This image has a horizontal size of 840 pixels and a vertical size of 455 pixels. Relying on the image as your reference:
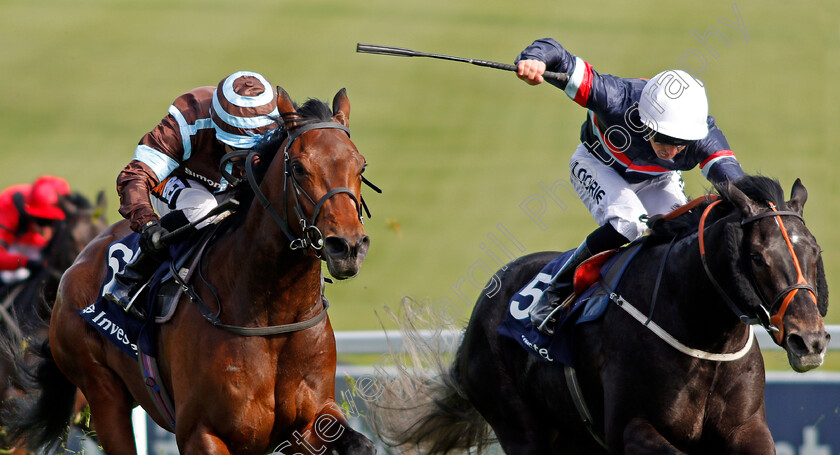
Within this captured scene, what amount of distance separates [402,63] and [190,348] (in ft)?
38.9

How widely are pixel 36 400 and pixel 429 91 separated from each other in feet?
32.9

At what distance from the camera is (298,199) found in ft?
10.7

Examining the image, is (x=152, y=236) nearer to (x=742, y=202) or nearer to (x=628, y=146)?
(x=628, y=146)

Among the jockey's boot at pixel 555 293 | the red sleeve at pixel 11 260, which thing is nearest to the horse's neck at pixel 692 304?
the jockey's boot at pixel 555 293

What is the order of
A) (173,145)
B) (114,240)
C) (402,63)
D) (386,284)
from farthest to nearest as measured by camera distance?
(402,63), (386,284), (114,240), (173,145)

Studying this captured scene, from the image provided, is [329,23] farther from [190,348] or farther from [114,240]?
[190,348]

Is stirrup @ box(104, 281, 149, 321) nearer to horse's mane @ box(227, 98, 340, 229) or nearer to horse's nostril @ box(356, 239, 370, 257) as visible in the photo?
horse's mane @ box(227, 98, 340, 229)

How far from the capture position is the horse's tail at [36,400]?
16.0 feet

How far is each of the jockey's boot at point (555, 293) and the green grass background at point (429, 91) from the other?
6139mm

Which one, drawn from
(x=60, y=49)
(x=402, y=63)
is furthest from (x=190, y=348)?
(x=60, y=49)

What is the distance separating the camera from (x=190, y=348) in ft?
12.0

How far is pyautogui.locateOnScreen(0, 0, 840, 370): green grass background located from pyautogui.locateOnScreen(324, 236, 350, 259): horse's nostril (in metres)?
7.41

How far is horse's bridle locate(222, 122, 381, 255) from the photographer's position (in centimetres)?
314

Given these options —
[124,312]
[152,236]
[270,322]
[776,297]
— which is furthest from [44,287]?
[776,297]
